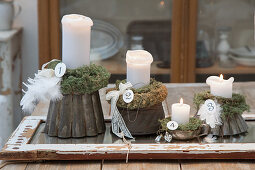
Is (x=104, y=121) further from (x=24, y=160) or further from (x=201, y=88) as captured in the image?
(x=201, y=88)

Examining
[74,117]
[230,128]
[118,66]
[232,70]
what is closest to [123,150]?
[74,117]

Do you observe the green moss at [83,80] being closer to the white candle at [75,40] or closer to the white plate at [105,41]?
the white candle at [75,40]

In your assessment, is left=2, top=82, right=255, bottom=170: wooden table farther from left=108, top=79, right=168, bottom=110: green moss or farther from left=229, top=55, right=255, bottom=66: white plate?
left=229, top=55, right=255, bottom=66: white plate

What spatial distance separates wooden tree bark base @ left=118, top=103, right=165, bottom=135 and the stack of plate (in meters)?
1.78

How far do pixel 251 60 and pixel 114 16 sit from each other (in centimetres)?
88

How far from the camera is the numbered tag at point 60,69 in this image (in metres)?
1.23

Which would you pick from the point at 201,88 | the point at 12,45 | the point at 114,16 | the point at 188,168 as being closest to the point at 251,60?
the point at 114,16

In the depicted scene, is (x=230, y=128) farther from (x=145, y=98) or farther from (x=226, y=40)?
(x=226, y=40)

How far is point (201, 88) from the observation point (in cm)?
192

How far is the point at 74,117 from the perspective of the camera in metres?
1.25

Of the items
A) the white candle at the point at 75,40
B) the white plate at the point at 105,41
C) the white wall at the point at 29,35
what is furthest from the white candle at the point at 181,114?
the white wall at the point at 29,35

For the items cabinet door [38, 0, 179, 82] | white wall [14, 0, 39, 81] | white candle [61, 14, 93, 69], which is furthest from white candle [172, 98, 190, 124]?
white wall [14, 0, 39, 81]

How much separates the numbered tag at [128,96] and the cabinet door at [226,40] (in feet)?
5.54

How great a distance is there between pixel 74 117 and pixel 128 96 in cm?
15
